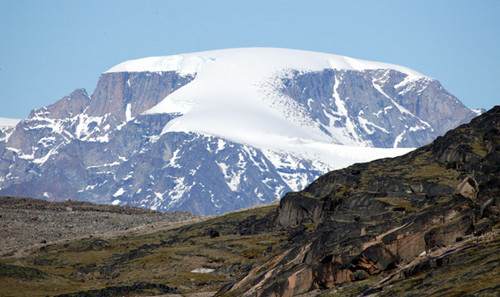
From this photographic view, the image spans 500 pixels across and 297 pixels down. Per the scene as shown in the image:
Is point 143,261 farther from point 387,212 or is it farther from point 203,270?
point 387,212

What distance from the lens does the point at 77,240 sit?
17538cm

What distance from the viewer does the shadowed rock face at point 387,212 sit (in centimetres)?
7100

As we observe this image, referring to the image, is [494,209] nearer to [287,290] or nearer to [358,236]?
[358,236]

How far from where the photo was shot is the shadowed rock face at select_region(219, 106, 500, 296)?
71.0m

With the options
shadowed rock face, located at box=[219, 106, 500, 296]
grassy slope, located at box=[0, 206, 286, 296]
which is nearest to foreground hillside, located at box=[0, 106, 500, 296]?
shadowed rock face, located at box=[219, 106, 500, 296]

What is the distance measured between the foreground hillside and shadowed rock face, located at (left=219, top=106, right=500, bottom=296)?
144mm

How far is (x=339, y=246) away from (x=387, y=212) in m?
34.7

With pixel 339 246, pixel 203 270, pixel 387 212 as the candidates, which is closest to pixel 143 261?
pixel 203 270

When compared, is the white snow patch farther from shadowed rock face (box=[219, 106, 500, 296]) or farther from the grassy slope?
shadowed rock face (box=[219, 106, 500, 296])

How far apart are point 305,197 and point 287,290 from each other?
79.9 meters

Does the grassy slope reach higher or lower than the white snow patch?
higher

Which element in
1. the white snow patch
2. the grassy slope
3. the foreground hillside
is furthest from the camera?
the white snow patch

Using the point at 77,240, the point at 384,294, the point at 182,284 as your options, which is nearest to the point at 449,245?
the point at 384,294

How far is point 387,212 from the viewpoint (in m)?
111
